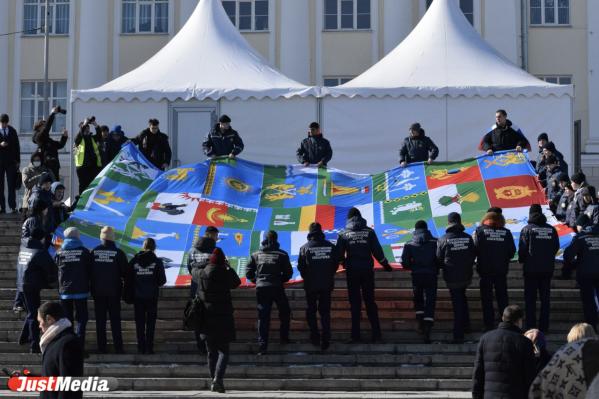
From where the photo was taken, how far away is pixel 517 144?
24.1 metres

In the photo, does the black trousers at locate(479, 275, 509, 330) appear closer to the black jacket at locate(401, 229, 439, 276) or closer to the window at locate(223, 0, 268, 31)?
the black jacket at locate(401, 229, 439, 276)

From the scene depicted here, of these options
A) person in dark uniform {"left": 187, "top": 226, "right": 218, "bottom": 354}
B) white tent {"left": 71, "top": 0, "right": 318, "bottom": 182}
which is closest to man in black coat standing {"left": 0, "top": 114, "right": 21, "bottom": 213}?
white tent {"left": 71, "top": 0, "right": 318, "bottom": 182}

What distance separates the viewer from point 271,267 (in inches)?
736

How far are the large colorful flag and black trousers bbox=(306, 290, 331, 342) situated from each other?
195 centimetres

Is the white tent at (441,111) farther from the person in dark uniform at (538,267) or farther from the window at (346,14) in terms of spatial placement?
the window at (346,14)

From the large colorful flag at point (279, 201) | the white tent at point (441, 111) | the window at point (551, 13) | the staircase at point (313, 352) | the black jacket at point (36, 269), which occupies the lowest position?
the staircase at point (313, 352)

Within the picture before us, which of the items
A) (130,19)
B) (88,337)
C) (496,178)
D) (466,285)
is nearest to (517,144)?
(496,178)

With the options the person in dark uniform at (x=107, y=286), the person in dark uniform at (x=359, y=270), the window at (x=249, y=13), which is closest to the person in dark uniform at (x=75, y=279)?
the person in dark uniform at (x=107, y=286)

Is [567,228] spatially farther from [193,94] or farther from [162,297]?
[193,94]

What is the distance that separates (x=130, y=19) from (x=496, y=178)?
1895 cm

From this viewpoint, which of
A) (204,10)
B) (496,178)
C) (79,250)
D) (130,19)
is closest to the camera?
(79,250)

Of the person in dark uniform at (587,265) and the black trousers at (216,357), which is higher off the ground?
the person in dark uniform at (587,265)

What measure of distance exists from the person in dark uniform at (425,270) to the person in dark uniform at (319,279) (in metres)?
0.98

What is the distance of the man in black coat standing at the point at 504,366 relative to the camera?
1227 centimetres
